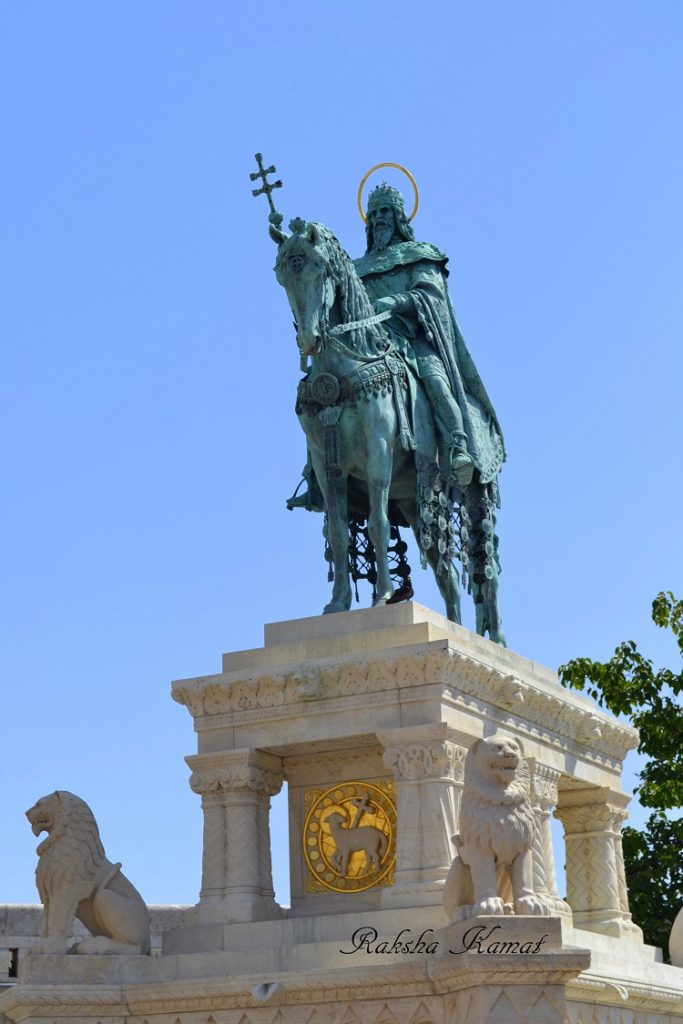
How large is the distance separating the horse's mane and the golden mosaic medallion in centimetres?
440

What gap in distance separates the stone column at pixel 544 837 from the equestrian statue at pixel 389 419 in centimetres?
191

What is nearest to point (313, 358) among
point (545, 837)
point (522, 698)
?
point (522, 698)

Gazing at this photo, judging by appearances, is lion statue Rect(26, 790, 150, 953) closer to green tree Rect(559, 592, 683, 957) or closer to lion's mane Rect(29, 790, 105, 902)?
lion's mane Rect(29, 790, 105, 902)

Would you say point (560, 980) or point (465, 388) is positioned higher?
point (465, 388)

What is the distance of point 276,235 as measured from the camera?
19688 mm

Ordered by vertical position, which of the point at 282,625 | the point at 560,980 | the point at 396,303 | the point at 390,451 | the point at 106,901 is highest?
the point at 396,303

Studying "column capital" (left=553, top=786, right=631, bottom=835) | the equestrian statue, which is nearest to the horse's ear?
the equestrian statue

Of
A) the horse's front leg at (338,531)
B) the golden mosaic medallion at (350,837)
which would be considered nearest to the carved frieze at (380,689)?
A: the golden mosaic medallion at (350,837)

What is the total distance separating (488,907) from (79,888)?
451 cm

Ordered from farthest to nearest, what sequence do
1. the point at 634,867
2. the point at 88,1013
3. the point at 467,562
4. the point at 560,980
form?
1. the point at 634,867
2. the point at 467,562
3. the point at 88,1013
4. the point at 560,980

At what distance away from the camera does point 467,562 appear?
2062 centimetres

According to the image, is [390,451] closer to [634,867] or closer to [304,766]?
[304,766]

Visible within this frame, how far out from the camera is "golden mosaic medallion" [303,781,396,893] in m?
18.5

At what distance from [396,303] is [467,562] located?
2819 millimetres
